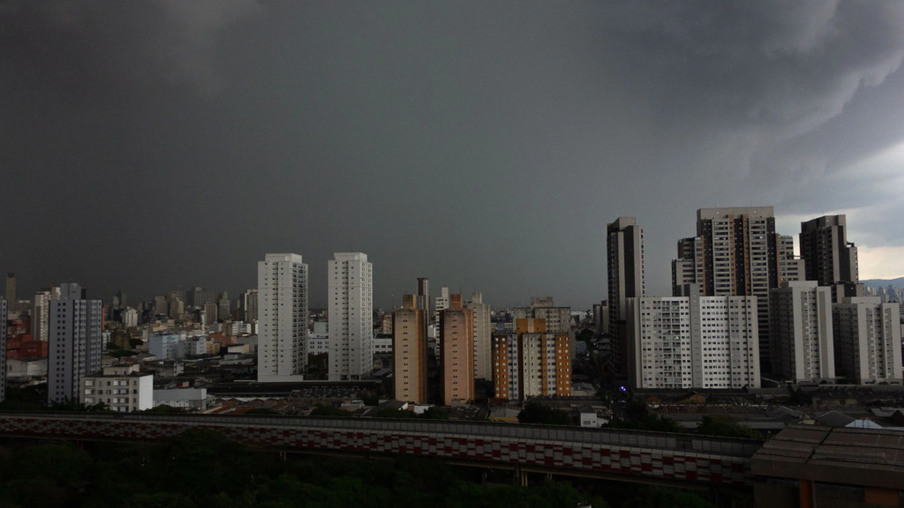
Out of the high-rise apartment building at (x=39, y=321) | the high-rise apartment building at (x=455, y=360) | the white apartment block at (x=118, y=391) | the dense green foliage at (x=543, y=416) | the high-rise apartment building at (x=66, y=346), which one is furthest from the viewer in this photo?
the high-rise apartment building at (x=39, y=321)

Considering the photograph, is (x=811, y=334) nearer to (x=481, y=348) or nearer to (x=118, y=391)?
(x=481, y=348)

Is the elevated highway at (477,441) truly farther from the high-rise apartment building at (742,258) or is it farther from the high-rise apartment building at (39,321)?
the high-rise apartment building at (39,321)

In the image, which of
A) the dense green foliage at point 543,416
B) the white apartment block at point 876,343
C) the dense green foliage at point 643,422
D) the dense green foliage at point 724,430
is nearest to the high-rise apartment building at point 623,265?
the white apartment block at point 876,343

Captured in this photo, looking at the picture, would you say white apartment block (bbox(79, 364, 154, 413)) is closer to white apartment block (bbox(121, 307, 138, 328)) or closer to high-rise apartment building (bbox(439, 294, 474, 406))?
high-rise apartment building (bbox(439, 294, 474, 406))

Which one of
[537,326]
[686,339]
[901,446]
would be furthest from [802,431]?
[686,339]

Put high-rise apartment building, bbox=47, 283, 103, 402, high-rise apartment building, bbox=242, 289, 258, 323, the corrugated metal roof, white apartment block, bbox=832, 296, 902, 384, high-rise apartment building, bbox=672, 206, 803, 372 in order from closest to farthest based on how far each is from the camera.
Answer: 1. the corrugated metal roof
2. high-rise apartment building, bbox=47, 283, 103, 402
3. white apartment block, bbox=832, 296, 902, 384
4. high-rise apartment building, bbox=672, 206, 803, 372
5. high-rise apartment building, bbox=242, 289, 258, 323

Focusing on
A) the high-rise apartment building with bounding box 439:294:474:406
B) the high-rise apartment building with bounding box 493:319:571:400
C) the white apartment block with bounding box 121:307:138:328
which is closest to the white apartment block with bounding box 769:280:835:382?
the high-rise apartment building with bounding box 493:319:571:400
